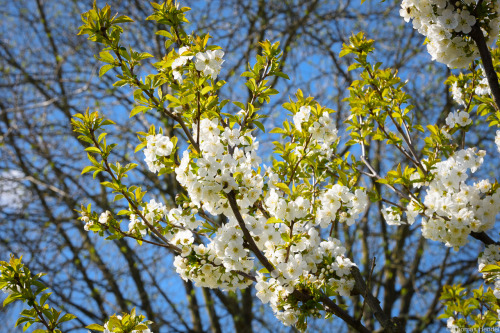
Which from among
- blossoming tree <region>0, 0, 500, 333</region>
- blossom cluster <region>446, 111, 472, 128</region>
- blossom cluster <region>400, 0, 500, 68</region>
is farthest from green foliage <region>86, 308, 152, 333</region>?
blossom cluster <region>446, 111, 472, 128</region>

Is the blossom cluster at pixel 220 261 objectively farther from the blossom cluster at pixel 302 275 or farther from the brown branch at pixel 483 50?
the brown branch at pixel 483 50

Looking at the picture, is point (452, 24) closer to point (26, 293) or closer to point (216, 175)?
point (216, 175)

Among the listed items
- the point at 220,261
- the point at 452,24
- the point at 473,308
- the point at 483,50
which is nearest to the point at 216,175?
the point at 220,261

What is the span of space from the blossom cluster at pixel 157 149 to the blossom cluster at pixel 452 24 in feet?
4.32

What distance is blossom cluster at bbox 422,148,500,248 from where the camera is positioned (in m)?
2.39

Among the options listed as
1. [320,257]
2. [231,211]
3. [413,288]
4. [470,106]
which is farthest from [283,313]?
[413,288]

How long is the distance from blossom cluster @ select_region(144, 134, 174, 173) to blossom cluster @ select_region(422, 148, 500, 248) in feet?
4.45

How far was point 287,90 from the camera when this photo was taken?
6.72 m

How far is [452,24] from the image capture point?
6.70ft

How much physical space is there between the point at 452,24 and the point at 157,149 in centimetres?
141

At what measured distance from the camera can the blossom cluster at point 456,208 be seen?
7.84ft

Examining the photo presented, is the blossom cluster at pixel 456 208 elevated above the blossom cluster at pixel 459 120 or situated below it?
below

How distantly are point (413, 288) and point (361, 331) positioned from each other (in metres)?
4.30

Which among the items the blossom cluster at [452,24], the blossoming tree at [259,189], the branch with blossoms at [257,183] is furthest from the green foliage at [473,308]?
the blossom cluster at [452,24]
